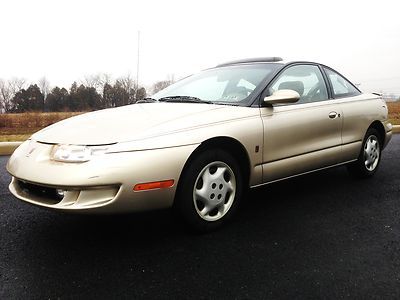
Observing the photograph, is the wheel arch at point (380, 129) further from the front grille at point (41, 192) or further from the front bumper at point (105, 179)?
the front grille at point (41, 192)

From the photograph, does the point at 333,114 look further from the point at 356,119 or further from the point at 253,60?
the point at 253,60

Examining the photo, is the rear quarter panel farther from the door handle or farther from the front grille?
the front grille

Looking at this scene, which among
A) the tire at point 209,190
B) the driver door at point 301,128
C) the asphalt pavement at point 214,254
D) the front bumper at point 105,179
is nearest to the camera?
the asphalt pavement at point 214,254

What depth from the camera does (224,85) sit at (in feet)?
11.7

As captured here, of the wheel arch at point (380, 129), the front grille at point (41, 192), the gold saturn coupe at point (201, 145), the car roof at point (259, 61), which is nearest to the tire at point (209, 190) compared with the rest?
the gold saturn coupe at point (201, 145)

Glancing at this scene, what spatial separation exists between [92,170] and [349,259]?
170 centimetres

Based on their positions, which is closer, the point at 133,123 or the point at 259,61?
the point at 133,123

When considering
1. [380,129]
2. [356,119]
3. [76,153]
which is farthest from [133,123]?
[380,129]

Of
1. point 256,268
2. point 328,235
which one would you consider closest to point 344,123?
point 328,235

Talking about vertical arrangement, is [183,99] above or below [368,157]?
above

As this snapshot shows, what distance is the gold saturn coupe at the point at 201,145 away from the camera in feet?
7.84

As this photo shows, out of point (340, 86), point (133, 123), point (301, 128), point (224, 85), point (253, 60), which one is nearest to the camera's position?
point (133, 123)

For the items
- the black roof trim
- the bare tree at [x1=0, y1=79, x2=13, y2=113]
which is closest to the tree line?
the bare tree at [x1=0, y1=79, x2=13, y2=113]

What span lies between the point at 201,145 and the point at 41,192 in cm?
114
